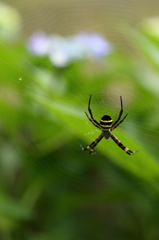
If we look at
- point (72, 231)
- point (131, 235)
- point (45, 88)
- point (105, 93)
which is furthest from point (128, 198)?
point (45, 88)

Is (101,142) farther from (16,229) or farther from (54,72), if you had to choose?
(16,229)

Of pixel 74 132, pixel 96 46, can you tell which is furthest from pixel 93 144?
pixel 96 46

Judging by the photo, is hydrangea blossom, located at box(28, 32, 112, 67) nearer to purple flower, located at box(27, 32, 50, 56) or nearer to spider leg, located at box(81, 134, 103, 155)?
purple flower, located at box(27, 32, 50, 56)

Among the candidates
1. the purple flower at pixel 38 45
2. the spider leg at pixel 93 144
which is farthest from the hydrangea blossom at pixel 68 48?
the spider leg at pixel 93 144

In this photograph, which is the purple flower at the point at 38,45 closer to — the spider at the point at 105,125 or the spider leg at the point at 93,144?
the spider at the point at 105,125

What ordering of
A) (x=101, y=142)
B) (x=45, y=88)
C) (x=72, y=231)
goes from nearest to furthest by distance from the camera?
(x=101, y=142)
(x=45, y=88)
(x=72, y=231)

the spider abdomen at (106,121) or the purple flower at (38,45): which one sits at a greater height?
the purple flower at (38,45)

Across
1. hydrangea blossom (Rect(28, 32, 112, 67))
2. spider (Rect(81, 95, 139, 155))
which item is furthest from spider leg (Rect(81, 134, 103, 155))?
hydrangea blossom (Rect(28, 32, 112, 67))
